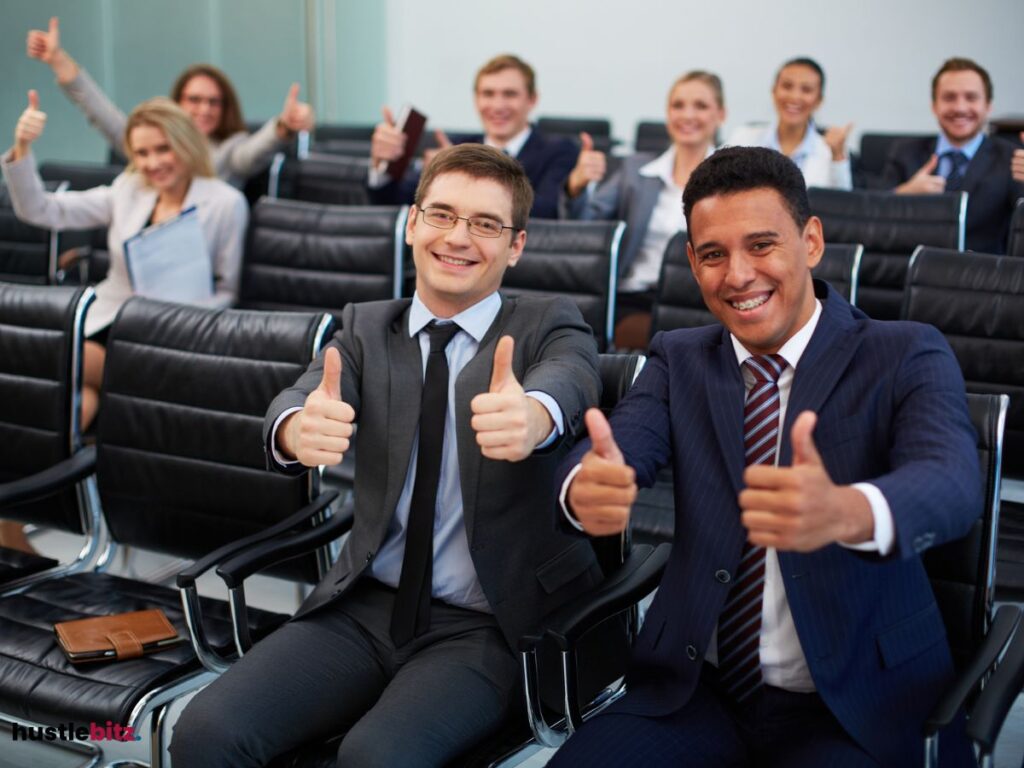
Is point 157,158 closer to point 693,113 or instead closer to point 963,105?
point 693,113

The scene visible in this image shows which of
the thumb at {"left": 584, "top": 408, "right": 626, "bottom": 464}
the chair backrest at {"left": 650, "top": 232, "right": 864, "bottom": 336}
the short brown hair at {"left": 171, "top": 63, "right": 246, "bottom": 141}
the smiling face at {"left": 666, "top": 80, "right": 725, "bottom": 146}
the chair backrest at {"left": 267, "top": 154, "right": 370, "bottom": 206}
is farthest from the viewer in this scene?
the short brown hair at {"left": 171, "top": 63, "right": 246, "bottom": 141}

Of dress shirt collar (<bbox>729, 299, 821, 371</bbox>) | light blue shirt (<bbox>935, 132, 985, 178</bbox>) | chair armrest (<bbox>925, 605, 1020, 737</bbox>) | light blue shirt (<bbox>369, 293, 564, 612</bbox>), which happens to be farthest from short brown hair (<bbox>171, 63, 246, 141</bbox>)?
chair armrest (<bbox>925, 605, 1020, 737</bbox>)

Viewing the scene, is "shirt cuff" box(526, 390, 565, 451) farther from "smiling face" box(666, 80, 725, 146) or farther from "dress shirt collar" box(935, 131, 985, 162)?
"dress shirt collar" box(935, 131, 985, 162)

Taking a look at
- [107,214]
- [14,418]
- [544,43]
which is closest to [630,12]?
[544,43]

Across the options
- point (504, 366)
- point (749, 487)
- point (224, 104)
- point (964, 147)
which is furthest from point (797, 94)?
point (749, 487)

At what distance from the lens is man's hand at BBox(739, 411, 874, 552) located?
1.25m

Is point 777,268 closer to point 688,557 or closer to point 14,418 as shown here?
point 688,557

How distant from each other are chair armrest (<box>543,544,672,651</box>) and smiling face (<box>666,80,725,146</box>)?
2.79 m

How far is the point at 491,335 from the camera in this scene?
Result: 1.96 m

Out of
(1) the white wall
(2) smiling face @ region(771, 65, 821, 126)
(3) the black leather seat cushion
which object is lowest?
(3) the black leather seat cushion

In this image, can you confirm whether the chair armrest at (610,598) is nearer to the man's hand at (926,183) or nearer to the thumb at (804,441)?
the thumb at (804,441)

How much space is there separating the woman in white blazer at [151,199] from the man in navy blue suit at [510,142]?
2.30ft

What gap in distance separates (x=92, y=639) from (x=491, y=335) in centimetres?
89

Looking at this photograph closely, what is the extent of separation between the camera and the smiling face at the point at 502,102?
4.64m
